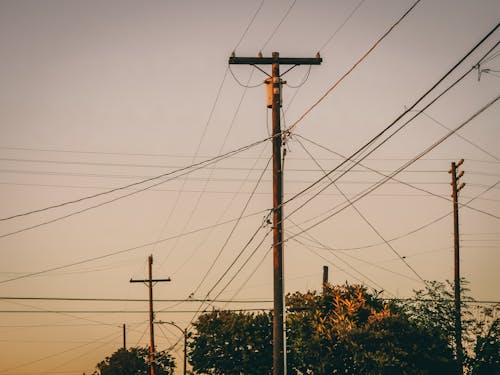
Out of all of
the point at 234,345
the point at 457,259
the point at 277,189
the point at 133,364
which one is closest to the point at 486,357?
the point at 457,259

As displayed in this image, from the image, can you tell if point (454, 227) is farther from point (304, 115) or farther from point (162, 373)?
point (162, 373)

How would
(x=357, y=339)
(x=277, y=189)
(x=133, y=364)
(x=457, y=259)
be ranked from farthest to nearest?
(x=133, y=364) < (x=457, y=259) < (x=357, y=339) < (x=277, y=189)

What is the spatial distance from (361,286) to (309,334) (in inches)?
138

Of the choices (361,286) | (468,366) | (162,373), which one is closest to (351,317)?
(361,286)

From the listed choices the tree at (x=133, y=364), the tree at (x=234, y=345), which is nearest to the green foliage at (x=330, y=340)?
the tree at (x=234, y=345)

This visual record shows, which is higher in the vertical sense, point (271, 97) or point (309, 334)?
point (271, 97)

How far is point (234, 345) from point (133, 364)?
27.5m

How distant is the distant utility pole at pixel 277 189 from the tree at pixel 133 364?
37.8 m

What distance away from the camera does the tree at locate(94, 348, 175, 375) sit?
5100cm

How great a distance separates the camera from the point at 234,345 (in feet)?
93.3

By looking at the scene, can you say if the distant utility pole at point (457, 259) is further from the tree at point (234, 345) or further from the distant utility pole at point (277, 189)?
the distant utility pole at point (277, 189)

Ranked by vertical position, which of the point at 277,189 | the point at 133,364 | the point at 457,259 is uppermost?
the point at 277,189

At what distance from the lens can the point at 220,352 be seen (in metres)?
28.7

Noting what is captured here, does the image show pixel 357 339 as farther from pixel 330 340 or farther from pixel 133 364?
pixel 133 364
